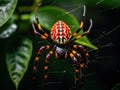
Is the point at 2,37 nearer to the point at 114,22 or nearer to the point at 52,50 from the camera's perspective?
the point at 52,50

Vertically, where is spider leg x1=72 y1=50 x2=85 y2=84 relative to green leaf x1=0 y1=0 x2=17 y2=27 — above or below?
below

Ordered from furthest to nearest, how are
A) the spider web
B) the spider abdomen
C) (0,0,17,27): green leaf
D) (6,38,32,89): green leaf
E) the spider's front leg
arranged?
the spider's front leg < the spider web < the spider abdomen < (6,38,32,89): green leaf < (0,0,17,27): green leaf

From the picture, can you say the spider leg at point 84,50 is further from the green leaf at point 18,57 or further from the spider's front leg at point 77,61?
the green leaf at point 18,57

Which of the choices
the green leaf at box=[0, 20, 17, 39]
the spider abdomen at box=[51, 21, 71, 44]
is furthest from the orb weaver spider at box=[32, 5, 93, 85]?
the green leaf at box=[0, 20, 17, 39]

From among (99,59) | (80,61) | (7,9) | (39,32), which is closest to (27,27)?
(39,32)

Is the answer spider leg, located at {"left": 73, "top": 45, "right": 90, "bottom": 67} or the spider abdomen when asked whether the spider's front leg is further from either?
the spider abdomen

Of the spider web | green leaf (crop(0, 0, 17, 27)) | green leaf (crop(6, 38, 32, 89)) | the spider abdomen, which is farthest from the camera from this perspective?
the spider web

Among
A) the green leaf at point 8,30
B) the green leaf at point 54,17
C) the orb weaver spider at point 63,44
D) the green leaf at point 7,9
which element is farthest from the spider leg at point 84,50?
the green leaf at point 7,9
